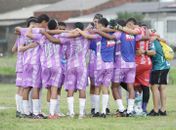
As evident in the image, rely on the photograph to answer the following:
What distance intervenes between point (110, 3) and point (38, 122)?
63.7 metres

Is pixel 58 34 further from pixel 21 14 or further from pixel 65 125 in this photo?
pixel 21 14

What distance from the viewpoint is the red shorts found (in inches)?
639

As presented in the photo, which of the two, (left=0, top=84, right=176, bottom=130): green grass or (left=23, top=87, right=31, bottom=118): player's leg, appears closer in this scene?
(left=0, top=84, right=176, bottom=130): green grass

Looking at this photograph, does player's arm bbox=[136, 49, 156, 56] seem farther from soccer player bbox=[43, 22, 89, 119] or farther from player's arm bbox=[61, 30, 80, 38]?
player's arm bbox=[61, 30, 80, 38]

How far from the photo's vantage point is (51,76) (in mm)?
15508

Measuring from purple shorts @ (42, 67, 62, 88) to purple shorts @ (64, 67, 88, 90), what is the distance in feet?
0.66

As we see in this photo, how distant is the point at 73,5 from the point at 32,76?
6329 centimetres

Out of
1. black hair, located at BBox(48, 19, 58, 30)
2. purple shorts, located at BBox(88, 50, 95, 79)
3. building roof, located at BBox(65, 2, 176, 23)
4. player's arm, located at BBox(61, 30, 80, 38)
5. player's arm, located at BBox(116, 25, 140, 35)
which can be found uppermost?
building roof, located at BBox(65, 2, 176, 23)

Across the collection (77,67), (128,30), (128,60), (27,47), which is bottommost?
(77,67)

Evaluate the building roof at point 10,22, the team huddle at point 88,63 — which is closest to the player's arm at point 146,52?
the team huddle at point 88,63

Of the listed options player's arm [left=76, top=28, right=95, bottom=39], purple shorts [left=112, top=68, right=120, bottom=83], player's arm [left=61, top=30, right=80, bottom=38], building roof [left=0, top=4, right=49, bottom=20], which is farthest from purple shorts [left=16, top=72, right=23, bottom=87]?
building roof [left=0, top=4, right=49, bottom=20]

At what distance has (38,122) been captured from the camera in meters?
14.4

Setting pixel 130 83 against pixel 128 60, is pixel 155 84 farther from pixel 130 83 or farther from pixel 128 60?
pixel 128 60

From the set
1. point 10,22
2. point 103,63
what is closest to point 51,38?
point 103,63
